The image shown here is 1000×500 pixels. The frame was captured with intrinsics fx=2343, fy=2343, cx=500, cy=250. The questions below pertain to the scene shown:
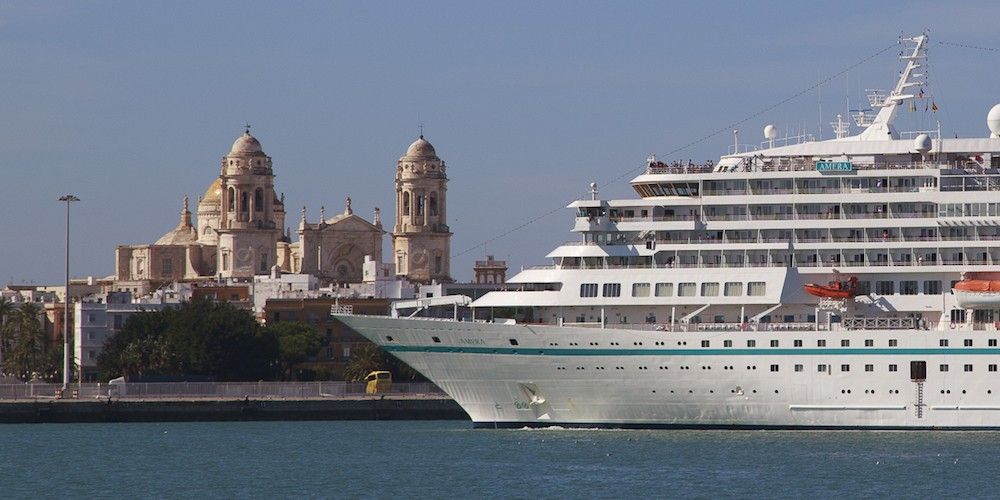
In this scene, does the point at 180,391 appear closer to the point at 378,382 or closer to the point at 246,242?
the point at 378,382

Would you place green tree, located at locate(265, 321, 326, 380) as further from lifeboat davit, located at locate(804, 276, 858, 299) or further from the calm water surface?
lifeboat davit, located at locate(804, 276, 858, 299)

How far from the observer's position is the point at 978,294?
53.1 meters

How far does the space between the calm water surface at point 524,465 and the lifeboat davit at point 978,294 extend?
2957mm

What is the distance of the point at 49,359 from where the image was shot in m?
91.4

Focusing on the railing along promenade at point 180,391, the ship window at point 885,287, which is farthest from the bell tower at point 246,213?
the ship window at point 885,287

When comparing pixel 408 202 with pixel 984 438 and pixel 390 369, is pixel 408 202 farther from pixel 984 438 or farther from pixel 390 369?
pixel 984 438

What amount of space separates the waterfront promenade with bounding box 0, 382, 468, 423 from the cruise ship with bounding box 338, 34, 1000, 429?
1642 cm

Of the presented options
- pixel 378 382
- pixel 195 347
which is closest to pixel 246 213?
pixel 195 347

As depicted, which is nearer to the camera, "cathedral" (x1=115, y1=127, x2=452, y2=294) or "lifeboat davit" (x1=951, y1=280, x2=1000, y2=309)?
"lifeboat davit" (x1=951, y1=280, x2=1000, y2=309)

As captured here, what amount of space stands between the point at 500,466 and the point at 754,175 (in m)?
11.6

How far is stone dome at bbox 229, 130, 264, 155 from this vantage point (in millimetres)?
123125

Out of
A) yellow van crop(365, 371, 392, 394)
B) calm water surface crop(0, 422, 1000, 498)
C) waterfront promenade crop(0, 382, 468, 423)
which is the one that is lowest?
calm water surface crop(0, 422, 1000, 498)

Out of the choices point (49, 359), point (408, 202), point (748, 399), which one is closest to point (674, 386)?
point (748, 399)

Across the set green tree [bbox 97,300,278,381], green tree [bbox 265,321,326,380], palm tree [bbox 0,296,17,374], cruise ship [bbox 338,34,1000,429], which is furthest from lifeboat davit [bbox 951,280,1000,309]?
palm tree [bbox 0,296,17,374]
